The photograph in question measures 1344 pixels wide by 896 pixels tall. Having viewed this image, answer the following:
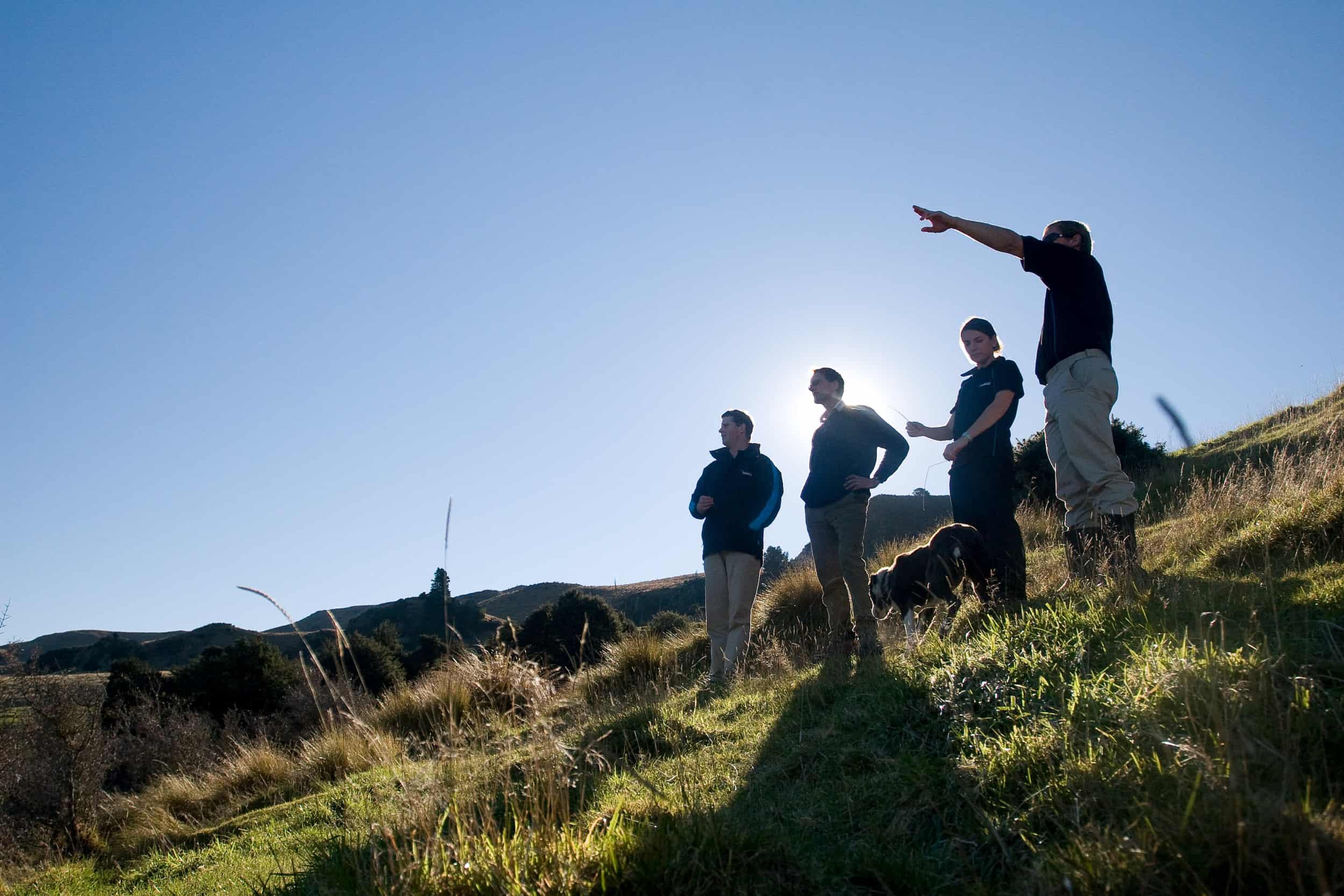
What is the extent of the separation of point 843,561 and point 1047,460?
8407mm

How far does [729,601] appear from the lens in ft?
21.9

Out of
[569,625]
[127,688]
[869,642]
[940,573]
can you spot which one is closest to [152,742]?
[127,688]

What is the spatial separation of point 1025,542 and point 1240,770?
29.2ft

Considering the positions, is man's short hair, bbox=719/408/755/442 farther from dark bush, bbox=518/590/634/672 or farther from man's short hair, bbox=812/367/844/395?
dark bush, bbox=518/590/634/672

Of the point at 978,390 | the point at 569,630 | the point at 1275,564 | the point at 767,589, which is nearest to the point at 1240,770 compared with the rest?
the point at 1275,564

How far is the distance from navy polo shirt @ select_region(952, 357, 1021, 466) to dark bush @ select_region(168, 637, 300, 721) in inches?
881

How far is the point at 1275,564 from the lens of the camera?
152 inches

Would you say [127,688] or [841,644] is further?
[127,688]

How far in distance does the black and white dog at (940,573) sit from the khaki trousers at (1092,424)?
0.70 meters

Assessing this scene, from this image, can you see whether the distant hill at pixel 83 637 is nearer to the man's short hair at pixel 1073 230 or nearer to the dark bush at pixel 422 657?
the dark bush at pixel 422 657

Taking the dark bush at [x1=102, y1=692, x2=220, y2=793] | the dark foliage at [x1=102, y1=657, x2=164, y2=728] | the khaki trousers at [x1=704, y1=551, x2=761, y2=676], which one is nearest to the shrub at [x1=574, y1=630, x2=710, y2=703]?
the khaki trousers at [x1=704, y1=551, x2=761, y2=676]

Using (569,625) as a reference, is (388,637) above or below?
below

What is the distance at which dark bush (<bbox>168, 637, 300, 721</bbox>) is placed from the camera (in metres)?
23.2

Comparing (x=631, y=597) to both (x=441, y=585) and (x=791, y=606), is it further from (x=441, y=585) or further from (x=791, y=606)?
(x=441, y=585)
